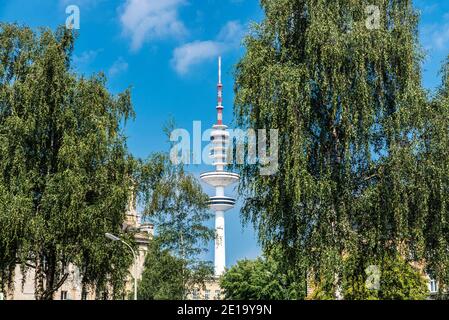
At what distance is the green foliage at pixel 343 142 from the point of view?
1024 inches

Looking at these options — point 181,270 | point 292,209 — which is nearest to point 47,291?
point 292,209

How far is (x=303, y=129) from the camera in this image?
2658 centimetres

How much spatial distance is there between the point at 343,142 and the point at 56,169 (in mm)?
14054

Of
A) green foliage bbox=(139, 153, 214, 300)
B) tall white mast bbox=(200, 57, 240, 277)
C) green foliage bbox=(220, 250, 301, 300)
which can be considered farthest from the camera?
tall white mast bbox=(200, 57, 240, 277)

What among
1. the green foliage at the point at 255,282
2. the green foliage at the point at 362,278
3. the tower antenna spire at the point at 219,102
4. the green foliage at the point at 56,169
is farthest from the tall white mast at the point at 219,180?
the green foliage at the point at 362,278

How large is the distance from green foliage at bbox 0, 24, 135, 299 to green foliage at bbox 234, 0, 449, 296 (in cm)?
852

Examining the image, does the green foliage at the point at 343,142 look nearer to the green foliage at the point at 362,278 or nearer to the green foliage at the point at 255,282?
the green foliage at the point at 362,278

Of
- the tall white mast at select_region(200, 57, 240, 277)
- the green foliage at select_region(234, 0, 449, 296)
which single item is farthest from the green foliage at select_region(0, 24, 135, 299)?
the tall white mast at select_region(200, 57, 240, 277)

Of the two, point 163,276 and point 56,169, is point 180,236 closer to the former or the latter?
point 163,276

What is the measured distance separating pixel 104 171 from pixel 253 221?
8698 millimetres

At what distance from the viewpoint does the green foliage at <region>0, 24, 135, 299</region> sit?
31.9 m

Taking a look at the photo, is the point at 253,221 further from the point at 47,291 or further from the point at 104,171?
the point at 47,291
